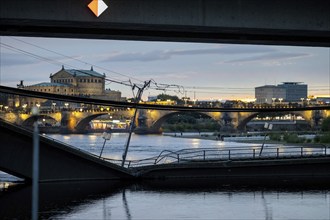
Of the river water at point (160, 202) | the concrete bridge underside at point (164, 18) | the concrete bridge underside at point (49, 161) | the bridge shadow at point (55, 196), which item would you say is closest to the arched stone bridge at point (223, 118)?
the concrete bridge underside at point (49, 161)

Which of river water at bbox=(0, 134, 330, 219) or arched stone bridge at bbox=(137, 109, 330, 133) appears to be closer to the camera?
river water at bbox=(0, 134, 330, 219)

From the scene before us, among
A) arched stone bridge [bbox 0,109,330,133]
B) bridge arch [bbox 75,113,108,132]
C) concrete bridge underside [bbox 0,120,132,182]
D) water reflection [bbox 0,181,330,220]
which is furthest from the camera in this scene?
bridge arch [bbox 75,113,108,132]

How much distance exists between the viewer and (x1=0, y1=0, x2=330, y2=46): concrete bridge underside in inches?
625

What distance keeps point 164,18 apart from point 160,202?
386 inches

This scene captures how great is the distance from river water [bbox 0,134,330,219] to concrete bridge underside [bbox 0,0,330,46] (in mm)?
5864

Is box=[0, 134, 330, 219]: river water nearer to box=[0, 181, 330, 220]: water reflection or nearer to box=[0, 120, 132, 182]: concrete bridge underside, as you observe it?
box=[0, 181, 330, 220]: water reflection

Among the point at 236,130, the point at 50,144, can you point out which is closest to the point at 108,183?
the point at 50,144

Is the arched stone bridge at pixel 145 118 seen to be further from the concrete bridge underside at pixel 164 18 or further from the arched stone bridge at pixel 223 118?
the concrete bridge underside at pixel 164 18

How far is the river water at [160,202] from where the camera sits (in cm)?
2077

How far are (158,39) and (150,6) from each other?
2.37m

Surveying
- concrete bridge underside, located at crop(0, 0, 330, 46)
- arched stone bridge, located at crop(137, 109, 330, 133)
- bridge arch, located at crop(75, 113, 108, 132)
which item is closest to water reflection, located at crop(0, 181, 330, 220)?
concrete bridge underside, located at crop(0, 0, 330, 46)

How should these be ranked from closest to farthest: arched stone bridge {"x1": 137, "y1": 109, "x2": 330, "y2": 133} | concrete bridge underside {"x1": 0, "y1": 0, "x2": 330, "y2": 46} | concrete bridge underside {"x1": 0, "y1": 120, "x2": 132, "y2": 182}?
concrete bridge underside {"x1": 0, "y1": 0, "x2": 330, "y2": 46} < concrete bridge underside {"x1": 0, "y1": 120, "x2": 132, "y2": 182} < arched stone bridge {"x1": 137, "y1": 109, "x2": 330, "y2": 133}

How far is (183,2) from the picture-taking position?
16.5m

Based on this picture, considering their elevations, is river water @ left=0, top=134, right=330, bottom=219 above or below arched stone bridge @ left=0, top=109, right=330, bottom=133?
below
